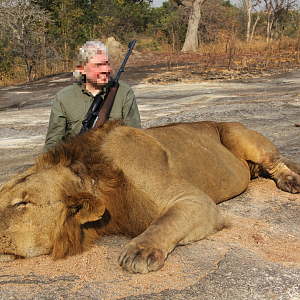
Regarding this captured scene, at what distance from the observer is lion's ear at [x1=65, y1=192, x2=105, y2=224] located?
2.50m

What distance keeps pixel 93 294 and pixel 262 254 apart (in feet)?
4.09

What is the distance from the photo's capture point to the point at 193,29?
26844 mm

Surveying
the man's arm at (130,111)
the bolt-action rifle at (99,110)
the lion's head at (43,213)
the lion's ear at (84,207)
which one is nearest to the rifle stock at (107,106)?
the bolt-action rifle at (99,110)

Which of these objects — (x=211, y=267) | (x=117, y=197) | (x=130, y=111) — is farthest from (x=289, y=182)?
(x=117, y=197)

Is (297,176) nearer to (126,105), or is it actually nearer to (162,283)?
(126,105)

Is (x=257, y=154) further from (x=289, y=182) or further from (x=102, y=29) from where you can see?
(x=102, y=29)

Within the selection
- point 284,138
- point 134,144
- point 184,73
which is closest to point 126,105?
point 134,144

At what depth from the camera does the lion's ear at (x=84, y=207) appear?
250 cm

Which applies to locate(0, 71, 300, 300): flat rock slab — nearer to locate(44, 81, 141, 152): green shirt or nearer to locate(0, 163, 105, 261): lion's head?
locate(0, 163, 105, 261): lion's head

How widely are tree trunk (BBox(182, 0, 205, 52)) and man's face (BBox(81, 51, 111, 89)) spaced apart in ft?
77.3

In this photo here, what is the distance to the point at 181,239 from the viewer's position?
8.60ft

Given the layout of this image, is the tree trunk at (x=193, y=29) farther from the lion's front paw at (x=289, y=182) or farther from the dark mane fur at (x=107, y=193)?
the dark mane fur at (x=107, y=193)

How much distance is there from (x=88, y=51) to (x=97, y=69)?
209 millimetres


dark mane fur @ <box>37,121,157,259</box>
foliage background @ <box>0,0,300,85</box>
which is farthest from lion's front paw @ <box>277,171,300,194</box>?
foliage background @ <box>0,0,300,85</box>
